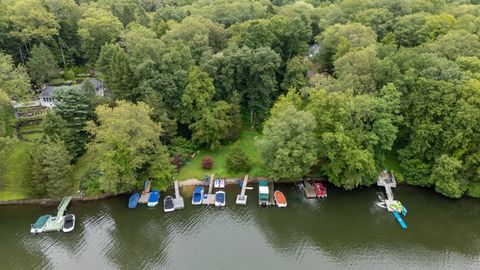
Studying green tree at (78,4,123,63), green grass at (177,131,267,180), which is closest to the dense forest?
green tree at (78,4,123,63)

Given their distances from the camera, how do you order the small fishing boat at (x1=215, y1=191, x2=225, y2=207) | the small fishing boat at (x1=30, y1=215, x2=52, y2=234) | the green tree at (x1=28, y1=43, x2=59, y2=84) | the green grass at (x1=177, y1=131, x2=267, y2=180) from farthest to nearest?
the green tree at (x1=28, y1=43, x2=59, y2=84) → the green grass at (x1=177, y1=131, x2=267, y2=180) → the small fishing boat at (x1=215, y1=191, x2=225, y2=207) → the small fishing boat at (x1=30, y1=215, x2=52, y2=234)

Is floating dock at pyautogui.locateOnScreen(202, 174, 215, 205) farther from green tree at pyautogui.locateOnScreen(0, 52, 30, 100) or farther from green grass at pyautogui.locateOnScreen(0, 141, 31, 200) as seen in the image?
green tree at pyautogui.locateOnScreen(0, 52, 30, 100)

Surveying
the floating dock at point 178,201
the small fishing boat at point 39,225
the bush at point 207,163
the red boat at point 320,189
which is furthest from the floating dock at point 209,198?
the small fishing boat at point 39,225

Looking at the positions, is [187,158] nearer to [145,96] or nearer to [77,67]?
[145,96]

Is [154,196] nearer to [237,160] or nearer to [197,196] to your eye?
[197,196]

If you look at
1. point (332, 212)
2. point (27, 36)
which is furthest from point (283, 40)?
point (27, 36)

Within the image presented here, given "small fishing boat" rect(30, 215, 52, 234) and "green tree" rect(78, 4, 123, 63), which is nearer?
"small fishing boat" rect(30, 215, 52, 234)

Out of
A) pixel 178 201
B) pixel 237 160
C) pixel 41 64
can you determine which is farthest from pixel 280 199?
pixel 41 64
